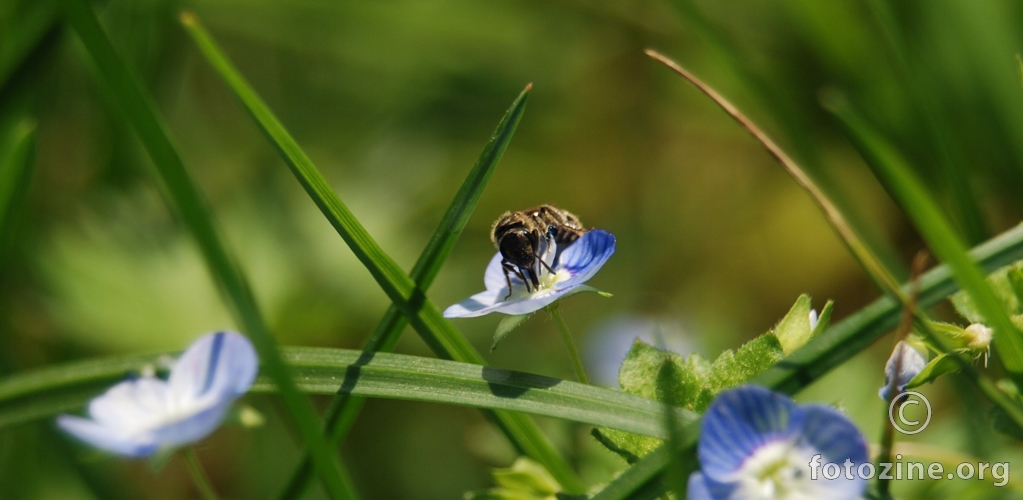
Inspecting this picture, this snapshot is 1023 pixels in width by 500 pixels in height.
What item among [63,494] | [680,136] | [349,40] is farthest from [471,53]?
[63,494]

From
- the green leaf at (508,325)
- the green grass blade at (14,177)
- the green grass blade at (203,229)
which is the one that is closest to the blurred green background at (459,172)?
the green grass blade at (14,177)

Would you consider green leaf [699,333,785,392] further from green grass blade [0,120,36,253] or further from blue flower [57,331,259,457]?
green grass blade [0,120,36,253]

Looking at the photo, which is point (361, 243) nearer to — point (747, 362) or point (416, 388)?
point (416, 388)

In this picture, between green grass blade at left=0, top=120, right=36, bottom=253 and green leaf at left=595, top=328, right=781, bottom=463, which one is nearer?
green leaf at left=595, top=328, right=781, bottom=463

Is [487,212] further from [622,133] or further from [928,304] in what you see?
[928,304]

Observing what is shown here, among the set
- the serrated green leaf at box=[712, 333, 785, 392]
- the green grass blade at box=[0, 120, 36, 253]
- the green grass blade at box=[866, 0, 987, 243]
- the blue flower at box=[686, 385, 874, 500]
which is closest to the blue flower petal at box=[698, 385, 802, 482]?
the blue flower at box=[686, 385, 874, 500]

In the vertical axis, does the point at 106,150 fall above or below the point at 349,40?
below
